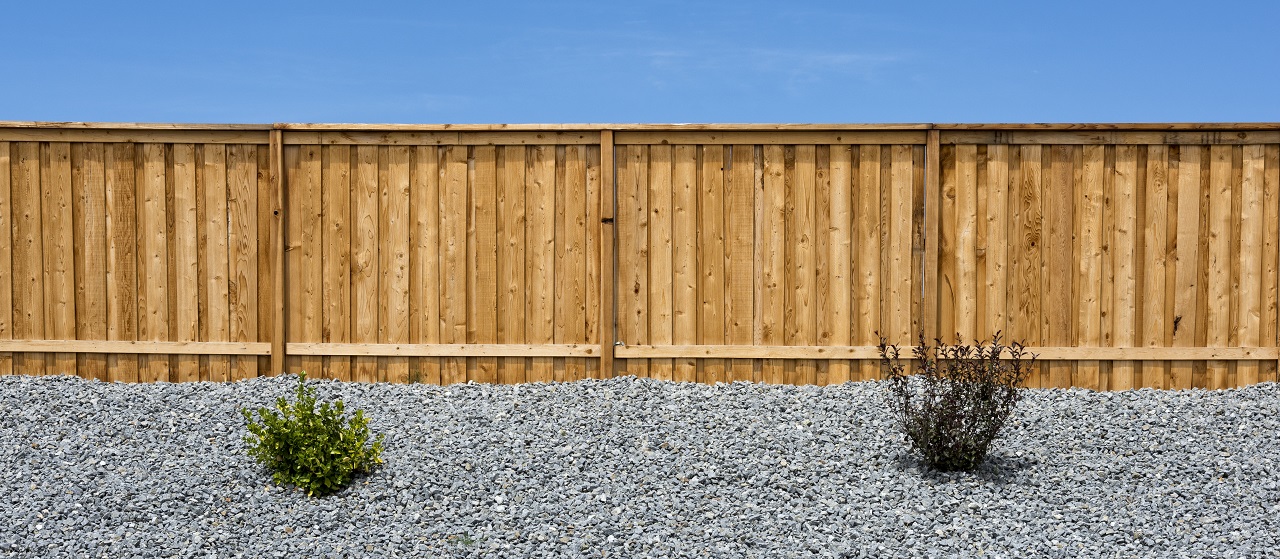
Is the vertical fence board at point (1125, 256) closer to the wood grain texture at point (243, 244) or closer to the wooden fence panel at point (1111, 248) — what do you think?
the wooden fence panel at point (1111, 248)

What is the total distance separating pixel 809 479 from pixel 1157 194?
3.53m

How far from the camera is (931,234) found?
6.44m

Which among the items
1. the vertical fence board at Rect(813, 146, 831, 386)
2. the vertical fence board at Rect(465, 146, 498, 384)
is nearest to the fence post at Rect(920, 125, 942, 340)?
the vertical fence board at Rect(813, 146, 831, 386)

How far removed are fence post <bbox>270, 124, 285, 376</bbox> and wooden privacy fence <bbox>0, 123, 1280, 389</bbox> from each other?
0.05 feet

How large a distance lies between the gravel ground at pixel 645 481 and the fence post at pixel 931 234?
674mm

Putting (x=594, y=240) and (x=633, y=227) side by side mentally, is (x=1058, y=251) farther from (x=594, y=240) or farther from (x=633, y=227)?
(x=594, y=240)

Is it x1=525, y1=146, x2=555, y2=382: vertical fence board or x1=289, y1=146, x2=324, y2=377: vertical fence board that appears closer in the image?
x1=525, y1=146, x2=555, y2=382: vertical fence board

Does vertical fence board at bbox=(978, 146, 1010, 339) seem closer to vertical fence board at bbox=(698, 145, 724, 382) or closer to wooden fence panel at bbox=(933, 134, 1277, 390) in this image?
wooden fence panel at bbox=(933, 134, 1277, 390)

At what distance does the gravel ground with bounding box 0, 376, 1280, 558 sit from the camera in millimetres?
4340

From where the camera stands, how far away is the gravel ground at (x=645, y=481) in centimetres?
434

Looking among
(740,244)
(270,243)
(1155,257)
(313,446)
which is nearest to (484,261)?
(270,243)

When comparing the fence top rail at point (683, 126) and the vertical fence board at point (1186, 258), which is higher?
the fence top rail at point (683, 126)

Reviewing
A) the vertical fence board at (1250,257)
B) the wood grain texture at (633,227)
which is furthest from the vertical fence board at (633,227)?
the vertical fence board at (1250,257)

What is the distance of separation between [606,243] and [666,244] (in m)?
0.40
